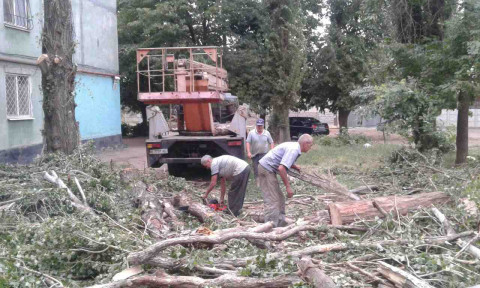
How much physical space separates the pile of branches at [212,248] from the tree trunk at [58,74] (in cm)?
250

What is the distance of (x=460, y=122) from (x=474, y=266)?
951cm

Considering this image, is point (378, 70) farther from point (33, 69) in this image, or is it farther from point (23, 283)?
point (23, 283)

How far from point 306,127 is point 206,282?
27.1 metres

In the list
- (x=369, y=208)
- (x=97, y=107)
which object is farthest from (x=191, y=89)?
(x=97, y=107)

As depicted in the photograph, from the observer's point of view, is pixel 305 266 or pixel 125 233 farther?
pixel 125 233

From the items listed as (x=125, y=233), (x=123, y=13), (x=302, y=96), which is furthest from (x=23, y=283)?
(x=302, y=96)

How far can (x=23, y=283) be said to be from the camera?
4906 millimetres

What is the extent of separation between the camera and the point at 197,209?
27.0 feet

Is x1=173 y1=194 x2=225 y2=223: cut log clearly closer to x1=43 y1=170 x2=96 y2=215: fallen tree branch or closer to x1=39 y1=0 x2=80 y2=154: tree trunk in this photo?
x1=43 y1=170 x2=96 y2=215: fallen tree branch

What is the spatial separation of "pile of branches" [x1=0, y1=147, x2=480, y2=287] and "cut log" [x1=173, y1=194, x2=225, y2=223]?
0.23 feet

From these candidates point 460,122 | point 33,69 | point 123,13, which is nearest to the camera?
point 460,122

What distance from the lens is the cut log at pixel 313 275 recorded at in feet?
14.7

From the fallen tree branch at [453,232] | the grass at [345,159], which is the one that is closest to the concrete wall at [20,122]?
the grass at [345,159]

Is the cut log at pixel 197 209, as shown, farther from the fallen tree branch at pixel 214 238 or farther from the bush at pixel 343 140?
the bush at pixel 343 140
